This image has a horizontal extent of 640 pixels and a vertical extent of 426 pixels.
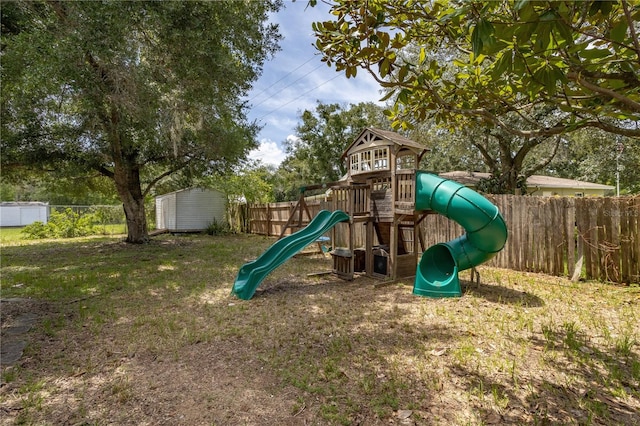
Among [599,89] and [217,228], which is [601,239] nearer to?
[599,89]

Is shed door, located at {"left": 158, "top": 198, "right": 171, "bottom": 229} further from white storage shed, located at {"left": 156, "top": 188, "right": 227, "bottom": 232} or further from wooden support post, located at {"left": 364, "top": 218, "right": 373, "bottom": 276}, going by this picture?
wooden support post, located at {"left": 364, "top": 218, "right": 373, "bottom": 276}

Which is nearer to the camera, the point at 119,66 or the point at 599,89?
the point at 599,89

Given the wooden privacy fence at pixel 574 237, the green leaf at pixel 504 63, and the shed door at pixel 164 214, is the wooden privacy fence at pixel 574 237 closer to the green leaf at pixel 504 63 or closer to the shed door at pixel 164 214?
the green leaf at pixel 504 63

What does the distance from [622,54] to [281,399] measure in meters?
2.99

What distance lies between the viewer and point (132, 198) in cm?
1034

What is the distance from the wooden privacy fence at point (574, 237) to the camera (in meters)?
5.07

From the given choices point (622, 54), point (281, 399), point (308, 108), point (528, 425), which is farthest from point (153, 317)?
point (308, 108)

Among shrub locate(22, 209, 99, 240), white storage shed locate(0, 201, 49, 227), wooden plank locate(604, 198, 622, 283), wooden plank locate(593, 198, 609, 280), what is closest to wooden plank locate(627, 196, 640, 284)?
wooden plank locate(604, 198, 622, 283)

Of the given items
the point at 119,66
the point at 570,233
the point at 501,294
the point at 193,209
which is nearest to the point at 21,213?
the point at 193,209

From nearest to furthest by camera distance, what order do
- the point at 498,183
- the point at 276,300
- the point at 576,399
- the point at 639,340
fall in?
the point at 576,399
the point at 639,340
the point at 276,300
the point at 498,183

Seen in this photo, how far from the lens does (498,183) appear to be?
11.3 metres

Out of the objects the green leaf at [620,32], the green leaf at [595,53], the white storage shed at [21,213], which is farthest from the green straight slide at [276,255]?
the white storage shed at [21,213]

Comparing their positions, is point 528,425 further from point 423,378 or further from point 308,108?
point 308,108

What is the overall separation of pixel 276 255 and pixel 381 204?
7.17 ft
